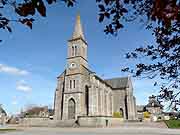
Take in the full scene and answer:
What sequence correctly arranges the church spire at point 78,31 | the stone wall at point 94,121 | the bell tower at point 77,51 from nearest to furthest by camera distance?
the stone wall at point 94,121
the bell tower at point 77,51
the church spire at point 78,31

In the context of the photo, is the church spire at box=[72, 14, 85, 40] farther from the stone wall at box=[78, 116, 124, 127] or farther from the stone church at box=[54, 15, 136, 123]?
the stone wall at box=[78, 116, 124, 127]

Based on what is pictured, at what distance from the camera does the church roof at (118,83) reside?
68694 millimetres

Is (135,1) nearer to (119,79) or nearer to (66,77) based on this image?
(66,77)

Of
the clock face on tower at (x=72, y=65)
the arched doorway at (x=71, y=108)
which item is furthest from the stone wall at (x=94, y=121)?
the clock face on tower at (x=72, y=65)

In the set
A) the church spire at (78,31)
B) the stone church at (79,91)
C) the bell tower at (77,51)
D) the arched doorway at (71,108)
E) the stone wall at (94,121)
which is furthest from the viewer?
the church spire at (78,31)

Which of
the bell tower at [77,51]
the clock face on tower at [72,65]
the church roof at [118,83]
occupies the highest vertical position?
the bell tower at [77,51]

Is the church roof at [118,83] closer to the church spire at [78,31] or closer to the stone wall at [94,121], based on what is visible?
the church spire at [78,31]

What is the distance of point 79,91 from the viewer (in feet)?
171

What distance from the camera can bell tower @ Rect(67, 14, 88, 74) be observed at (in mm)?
55750

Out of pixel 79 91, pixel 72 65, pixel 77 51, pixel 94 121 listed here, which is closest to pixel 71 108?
pixel 79 91

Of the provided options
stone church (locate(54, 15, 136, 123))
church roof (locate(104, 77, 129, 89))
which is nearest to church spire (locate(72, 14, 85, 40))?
stone church (locate(54, 15, 136, 123))

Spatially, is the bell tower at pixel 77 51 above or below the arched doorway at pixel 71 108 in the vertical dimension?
above

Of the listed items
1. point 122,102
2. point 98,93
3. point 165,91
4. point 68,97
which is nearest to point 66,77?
point 68,97

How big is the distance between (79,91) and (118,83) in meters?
21.7
